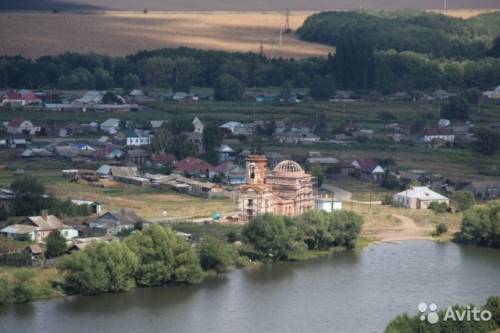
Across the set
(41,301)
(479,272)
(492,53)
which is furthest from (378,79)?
(41,301)

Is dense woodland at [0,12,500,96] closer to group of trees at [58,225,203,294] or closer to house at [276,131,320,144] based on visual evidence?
house at [276,131,320,144]

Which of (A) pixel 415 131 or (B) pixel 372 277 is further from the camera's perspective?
(A) pixel 415 131

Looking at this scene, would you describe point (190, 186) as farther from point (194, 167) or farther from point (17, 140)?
point (17, 140)

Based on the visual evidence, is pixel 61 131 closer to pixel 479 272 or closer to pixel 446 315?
pixel 479 272

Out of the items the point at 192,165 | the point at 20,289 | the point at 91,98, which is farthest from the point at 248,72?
the point at 20,289

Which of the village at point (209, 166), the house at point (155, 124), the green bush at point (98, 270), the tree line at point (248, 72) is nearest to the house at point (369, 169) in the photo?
the village at point (209, 166)

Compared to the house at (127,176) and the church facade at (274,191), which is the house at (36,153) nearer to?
the house at (127,176)
